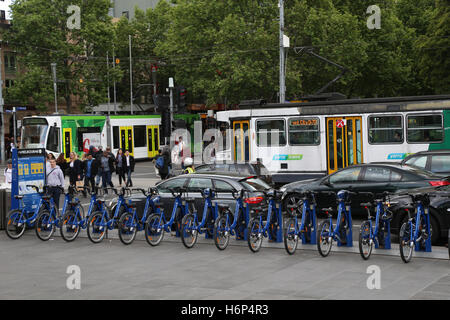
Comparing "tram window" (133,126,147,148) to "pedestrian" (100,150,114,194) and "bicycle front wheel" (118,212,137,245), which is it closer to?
"pedestrian" (100,150,114,194)

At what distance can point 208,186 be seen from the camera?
14875 millimetres

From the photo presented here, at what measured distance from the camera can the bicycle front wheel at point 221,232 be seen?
12.4m

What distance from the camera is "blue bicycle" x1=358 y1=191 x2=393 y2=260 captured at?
11.2m

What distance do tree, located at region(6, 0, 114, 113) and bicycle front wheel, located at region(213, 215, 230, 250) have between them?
44379 millimetres

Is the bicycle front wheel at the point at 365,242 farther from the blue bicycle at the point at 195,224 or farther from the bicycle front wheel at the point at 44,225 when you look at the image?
the bicycle front wheel at the point at 44,225

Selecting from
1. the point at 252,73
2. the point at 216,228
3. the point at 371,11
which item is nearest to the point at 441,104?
the point at 216,228

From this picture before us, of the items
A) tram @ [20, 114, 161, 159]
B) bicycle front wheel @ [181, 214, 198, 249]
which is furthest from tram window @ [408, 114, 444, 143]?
tram @ [20, 114, 161, 159]

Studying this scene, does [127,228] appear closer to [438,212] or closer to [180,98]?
[438,212]

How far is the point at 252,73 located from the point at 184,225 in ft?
92.5

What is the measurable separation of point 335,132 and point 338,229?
1086 cm

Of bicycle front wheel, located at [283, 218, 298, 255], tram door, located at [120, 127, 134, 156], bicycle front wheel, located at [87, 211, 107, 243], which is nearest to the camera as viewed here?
bicycle front wheel, located at [283, 218, 298, 255]

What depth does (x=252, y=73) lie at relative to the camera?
40125mm

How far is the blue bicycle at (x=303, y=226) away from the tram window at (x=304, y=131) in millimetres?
10342

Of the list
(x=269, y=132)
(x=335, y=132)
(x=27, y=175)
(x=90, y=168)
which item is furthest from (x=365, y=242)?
(x=90, y=168)
